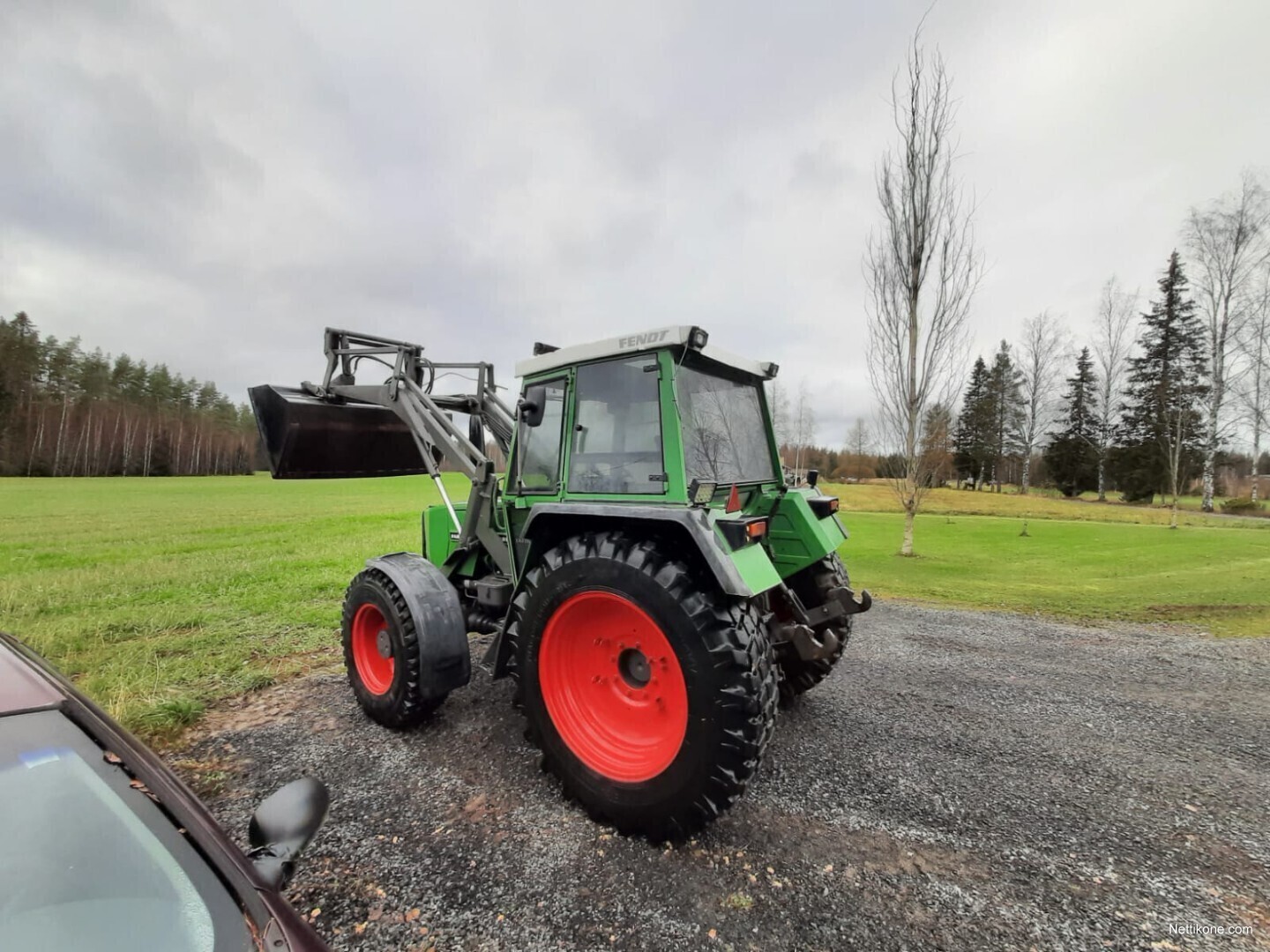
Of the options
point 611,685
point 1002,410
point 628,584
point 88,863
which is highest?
point 1002,410

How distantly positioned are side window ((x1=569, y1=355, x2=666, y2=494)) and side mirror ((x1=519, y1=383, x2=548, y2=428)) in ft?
0.78

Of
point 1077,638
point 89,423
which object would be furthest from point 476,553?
point 89,423

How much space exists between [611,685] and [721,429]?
66.6 inches

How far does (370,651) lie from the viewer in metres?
3.93

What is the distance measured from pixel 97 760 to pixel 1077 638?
8.14 m

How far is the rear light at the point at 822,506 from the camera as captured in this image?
4027 millimetres

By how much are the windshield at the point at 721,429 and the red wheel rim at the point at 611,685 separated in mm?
928

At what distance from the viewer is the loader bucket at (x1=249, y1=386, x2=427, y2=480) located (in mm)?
4668

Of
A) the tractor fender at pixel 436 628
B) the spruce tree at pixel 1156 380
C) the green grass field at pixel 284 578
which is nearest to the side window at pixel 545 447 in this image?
the green grass field at pixel 284 578

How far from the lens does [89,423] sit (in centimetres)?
4762

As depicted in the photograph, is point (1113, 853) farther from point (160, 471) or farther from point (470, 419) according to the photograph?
point (160, 471)

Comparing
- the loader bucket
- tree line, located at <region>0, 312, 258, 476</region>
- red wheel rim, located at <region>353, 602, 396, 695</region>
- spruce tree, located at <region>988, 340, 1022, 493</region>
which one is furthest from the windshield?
tree line, located at <region>0, 312, 258, 476</region>

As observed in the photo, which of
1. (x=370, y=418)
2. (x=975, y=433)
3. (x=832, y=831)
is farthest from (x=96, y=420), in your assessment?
(x=975, y=433)

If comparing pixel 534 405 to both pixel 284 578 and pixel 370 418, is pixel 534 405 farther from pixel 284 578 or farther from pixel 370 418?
pixel 284 578
